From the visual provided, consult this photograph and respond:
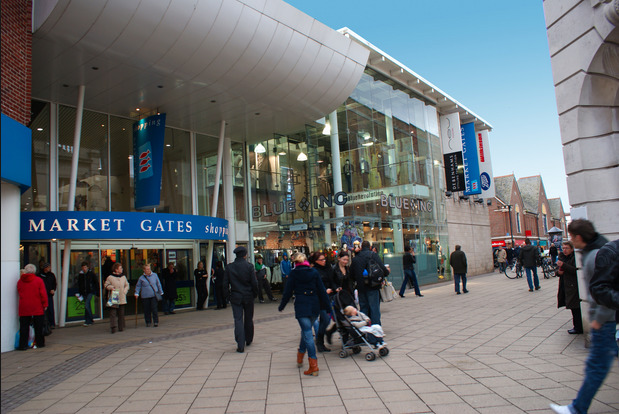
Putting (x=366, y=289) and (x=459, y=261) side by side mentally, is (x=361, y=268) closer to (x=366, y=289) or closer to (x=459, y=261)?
(x=366, y=289)

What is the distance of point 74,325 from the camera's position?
1275 cm

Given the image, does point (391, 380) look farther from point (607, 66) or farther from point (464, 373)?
point (607, 66)

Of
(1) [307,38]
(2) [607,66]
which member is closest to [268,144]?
(1) [307,38]

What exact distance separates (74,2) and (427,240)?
17991mm

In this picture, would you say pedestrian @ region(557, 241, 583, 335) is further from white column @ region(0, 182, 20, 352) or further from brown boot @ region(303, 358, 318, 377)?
white column @ region(0, 182, 20, 352)

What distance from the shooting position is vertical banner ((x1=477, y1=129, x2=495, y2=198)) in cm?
3073

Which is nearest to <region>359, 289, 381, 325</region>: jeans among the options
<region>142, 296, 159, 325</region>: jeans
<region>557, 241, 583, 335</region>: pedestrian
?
<region>557, 241, 583, 335</region>: pedestrian

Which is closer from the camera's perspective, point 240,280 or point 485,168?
point 240,280

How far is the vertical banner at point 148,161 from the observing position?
14.1 metres

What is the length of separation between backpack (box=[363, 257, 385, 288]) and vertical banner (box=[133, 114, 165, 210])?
847 centimetres

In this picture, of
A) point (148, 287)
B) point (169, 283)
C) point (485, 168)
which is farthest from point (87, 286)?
point (485, 168)

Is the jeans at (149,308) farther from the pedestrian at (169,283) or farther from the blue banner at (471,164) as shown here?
the blue banner at (471,164)

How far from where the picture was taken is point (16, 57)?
9.30 m

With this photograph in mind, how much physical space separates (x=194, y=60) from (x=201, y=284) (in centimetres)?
756
